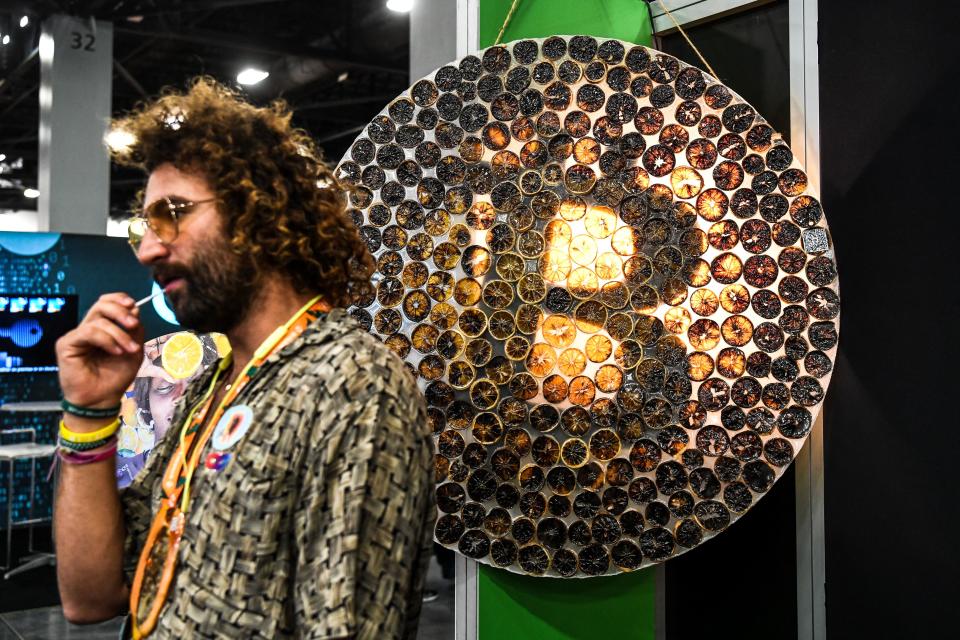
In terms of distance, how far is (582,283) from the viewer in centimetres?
205

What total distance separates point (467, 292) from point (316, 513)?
48.4 inches

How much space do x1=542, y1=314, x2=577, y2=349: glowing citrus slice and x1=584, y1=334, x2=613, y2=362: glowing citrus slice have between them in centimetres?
5

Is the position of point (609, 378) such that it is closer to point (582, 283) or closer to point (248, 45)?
point (582, 283)

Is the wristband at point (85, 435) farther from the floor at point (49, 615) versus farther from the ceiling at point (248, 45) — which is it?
the ceiling at point (248, 45)

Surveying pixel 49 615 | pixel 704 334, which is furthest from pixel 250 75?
pixel 704 334

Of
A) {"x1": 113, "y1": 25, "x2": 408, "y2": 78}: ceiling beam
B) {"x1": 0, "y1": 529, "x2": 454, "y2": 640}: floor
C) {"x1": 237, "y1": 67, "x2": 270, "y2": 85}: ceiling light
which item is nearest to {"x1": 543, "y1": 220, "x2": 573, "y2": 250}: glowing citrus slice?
{"x1": 0, "y1": 529, "x2": 454, "y2": 640}: floor

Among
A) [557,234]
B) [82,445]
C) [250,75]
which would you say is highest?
[250,75]

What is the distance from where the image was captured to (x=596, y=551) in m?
2.02

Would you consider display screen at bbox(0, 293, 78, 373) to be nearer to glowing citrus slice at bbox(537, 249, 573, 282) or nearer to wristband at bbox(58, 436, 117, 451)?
glowing citrus slice at bbox(537, 249, 573, 282)

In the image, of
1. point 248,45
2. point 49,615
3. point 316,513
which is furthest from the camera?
point 248,45

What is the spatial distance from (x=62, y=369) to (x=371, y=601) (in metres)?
0.64

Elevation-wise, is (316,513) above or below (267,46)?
below

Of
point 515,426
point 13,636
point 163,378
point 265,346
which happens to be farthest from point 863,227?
point 13,636

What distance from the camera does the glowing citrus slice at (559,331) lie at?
2053mm
